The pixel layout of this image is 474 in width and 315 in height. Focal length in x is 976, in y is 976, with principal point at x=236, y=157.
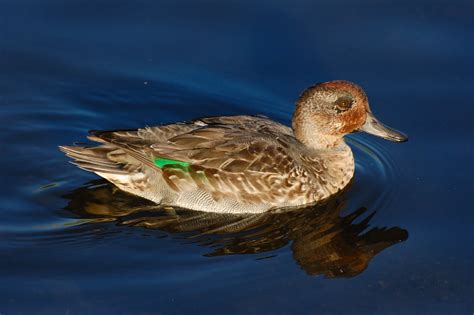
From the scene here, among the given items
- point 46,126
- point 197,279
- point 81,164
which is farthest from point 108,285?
point 46,126

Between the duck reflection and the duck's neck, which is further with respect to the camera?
the duck's neck

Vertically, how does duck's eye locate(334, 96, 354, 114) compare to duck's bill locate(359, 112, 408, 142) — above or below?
above

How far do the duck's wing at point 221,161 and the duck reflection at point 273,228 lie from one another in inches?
10.6

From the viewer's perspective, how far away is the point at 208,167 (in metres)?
10.2

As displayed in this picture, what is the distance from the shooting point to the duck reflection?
955cm

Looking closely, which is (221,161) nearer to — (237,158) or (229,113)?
(237,158)

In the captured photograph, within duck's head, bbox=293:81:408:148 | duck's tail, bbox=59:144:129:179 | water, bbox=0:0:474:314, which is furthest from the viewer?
duck's head, bbox=293:81:408:148

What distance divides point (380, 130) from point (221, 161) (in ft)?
6.20

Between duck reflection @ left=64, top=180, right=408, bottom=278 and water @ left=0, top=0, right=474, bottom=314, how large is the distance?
21mm

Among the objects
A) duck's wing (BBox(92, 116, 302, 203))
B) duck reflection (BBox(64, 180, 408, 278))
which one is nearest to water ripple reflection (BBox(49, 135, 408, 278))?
duck reflection (BBox(64, 180, 408, 278))

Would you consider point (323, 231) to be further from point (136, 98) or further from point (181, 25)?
point (181, 25)

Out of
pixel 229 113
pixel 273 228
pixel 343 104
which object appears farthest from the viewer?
pixel 229 113

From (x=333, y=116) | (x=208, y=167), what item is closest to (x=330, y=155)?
(x=333, y=116)

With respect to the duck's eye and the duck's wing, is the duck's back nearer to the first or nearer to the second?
the duck's wing
